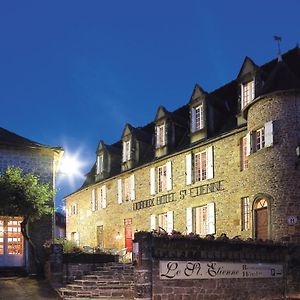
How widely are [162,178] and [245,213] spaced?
22.1ft

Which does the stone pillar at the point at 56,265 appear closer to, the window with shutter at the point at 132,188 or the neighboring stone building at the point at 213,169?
the neighboring stone building at the point at 213,169

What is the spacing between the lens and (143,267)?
14695mm

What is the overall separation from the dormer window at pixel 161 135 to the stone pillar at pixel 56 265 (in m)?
11.0

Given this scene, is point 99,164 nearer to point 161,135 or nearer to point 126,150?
point 126,150

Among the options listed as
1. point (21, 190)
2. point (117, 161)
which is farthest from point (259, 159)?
point (117, 161)

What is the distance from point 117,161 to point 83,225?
524cm

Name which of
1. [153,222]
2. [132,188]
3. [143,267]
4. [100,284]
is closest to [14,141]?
[100,284]

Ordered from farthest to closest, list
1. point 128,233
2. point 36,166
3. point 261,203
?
point 128,233, point 36,166, point 261,203

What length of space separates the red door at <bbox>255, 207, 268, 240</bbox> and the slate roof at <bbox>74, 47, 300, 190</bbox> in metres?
4.36

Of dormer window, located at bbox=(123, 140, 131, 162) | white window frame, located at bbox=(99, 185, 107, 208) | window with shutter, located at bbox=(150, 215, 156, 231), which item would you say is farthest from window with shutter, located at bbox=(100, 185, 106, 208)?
window with shutter, located at bbox=(150, 215, 156, 231)

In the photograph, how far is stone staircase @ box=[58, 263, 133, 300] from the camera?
16.7 m

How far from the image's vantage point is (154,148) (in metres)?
30.3

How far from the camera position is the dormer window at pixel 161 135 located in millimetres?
28422

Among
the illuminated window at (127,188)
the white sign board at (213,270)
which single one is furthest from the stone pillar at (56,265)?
the illuminated window at (127,188)
